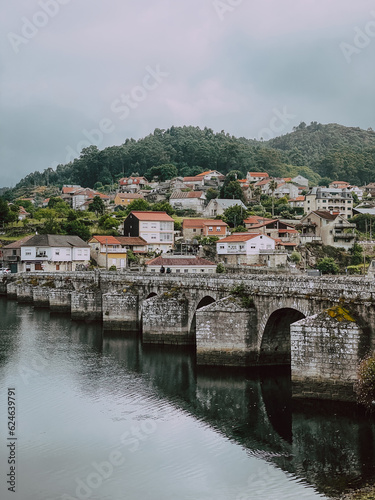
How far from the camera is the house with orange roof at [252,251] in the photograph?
250 feet

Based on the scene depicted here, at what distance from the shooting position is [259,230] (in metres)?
86.6

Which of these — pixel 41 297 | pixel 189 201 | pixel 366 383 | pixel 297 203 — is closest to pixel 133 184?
pixel 189 201

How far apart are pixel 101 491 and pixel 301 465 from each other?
7018mm

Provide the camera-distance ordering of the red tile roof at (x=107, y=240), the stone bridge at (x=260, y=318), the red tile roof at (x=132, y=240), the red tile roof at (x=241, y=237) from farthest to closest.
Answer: the red tile roof at (x=132, y=240) < the red tile roof at (x=107, y=240) < the red tile roof at (x=241, y=237) < the stone bridge at (x=260, y=318)

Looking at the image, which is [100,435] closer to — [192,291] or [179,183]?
[192,291]

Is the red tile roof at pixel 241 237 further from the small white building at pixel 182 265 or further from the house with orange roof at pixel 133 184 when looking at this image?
the house with orange roof at pixel 133 184

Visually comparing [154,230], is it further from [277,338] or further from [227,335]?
[227,335]

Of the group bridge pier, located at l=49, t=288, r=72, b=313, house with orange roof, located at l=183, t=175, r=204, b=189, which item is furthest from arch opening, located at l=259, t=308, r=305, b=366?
house with orange roof, located at l=183, t=175, r=204, b=189

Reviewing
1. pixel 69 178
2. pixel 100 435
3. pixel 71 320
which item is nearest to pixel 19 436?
pixel 100 435

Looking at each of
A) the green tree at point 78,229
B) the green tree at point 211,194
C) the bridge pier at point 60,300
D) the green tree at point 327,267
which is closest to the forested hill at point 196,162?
the green tree at point 211,194

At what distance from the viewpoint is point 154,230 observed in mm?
86125

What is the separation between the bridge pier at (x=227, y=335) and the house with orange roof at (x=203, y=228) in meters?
A: 58.2

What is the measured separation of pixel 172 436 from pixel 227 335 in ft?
28.2

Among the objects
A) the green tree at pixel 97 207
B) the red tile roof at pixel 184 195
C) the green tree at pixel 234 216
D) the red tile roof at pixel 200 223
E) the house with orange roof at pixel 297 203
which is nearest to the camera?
the red tile roof at pixel 200 223
